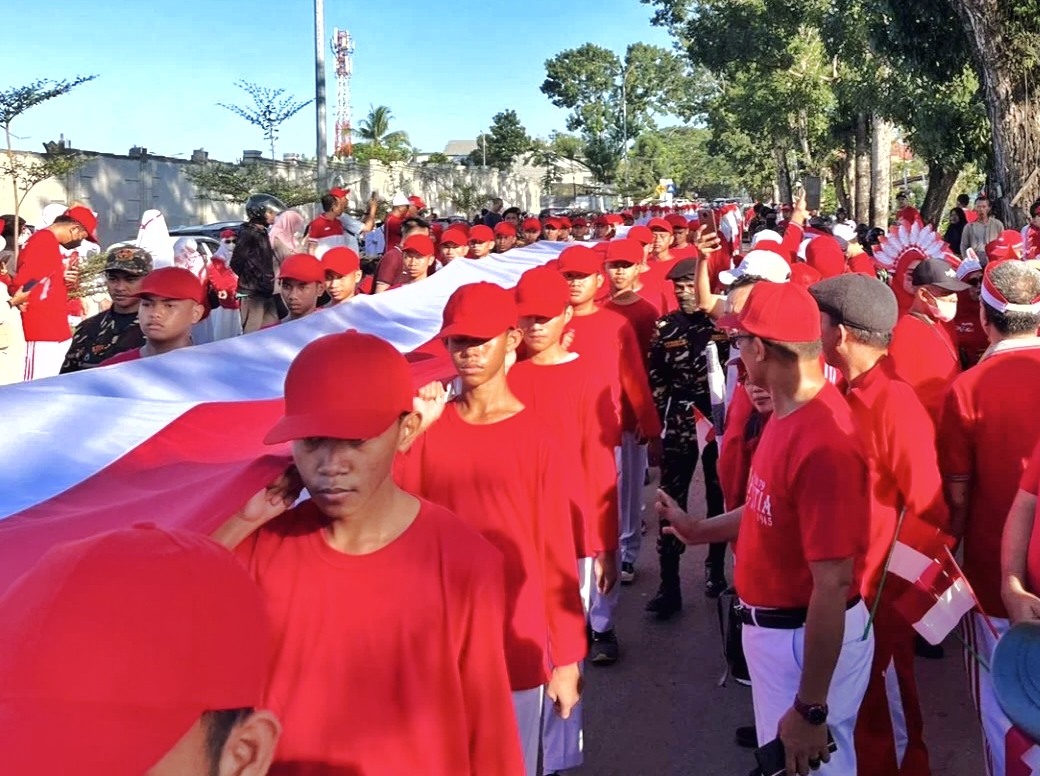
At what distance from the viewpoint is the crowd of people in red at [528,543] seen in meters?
0.96

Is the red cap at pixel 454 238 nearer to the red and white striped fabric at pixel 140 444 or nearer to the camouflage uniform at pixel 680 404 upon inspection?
the camouflage uniform at pixel 680 404

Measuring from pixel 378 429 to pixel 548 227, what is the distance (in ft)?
43.6

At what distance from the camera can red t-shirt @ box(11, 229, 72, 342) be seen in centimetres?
730

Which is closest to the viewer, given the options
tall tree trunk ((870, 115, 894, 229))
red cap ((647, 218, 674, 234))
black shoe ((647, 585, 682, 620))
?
black shoe ((647, 585, 682, 620))

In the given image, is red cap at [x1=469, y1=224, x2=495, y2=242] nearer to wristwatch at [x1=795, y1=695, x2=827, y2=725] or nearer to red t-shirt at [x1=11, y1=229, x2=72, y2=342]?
red t-shirt at [x1=11, y1=229, x2=72, y2=342]

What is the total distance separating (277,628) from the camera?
1.91m

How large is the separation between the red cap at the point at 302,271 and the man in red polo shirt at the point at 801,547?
3498 mm

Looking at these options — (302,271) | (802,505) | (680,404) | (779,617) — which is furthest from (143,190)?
(802,505)

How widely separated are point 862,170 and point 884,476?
106ft

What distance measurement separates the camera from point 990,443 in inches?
137

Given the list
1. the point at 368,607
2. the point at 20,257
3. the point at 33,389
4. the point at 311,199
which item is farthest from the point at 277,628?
the point at 311,199

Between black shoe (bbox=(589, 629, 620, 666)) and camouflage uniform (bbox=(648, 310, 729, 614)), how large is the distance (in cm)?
58

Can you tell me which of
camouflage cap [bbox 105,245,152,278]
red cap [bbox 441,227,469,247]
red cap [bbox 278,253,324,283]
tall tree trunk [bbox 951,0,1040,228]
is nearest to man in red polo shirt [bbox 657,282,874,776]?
camouflage cap [bbox 105,245,152,278]

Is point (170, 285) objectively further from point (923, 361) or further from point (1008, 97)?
point (1008, 97)
